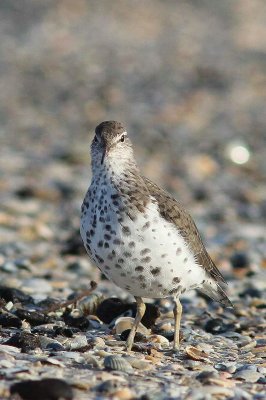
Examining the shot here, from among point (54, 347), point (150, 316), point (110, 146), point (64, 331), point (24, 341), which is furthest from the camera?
point (150, 316)

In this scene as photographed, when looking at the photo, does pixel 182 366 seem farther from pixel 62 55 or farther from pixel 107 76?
pixel 62 55

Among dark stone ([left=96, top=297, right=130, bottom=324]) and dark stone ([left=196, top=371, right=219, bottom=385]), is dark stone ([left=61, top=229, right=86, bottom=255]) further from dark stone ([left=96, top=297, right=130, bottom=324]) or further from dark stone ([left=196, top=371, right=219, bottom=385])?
dark stone ([left=196, top=371, right=219, bottom=385])

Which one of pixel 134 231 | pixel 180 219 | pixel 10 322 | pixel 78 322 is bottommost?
pixel 10 322

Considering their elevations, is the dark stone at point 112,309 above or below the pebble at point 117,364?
above

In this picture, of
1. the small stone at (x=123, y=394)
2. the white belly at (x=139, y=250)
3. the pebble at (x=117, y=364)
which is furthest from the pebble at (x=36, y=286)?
the small stone at (x=123, y=394)

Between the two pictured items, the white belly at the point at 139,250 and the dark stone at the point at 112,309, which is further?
the dark stone at the point at 112,309

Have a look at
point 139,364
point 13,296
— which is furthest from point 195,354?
point 13,296

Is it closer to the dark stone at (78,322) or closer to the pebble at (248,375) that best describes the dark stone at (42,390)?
the pebble at (248,375)

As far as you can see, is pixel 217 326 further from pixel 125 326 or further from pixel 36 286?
pixel 36 286
